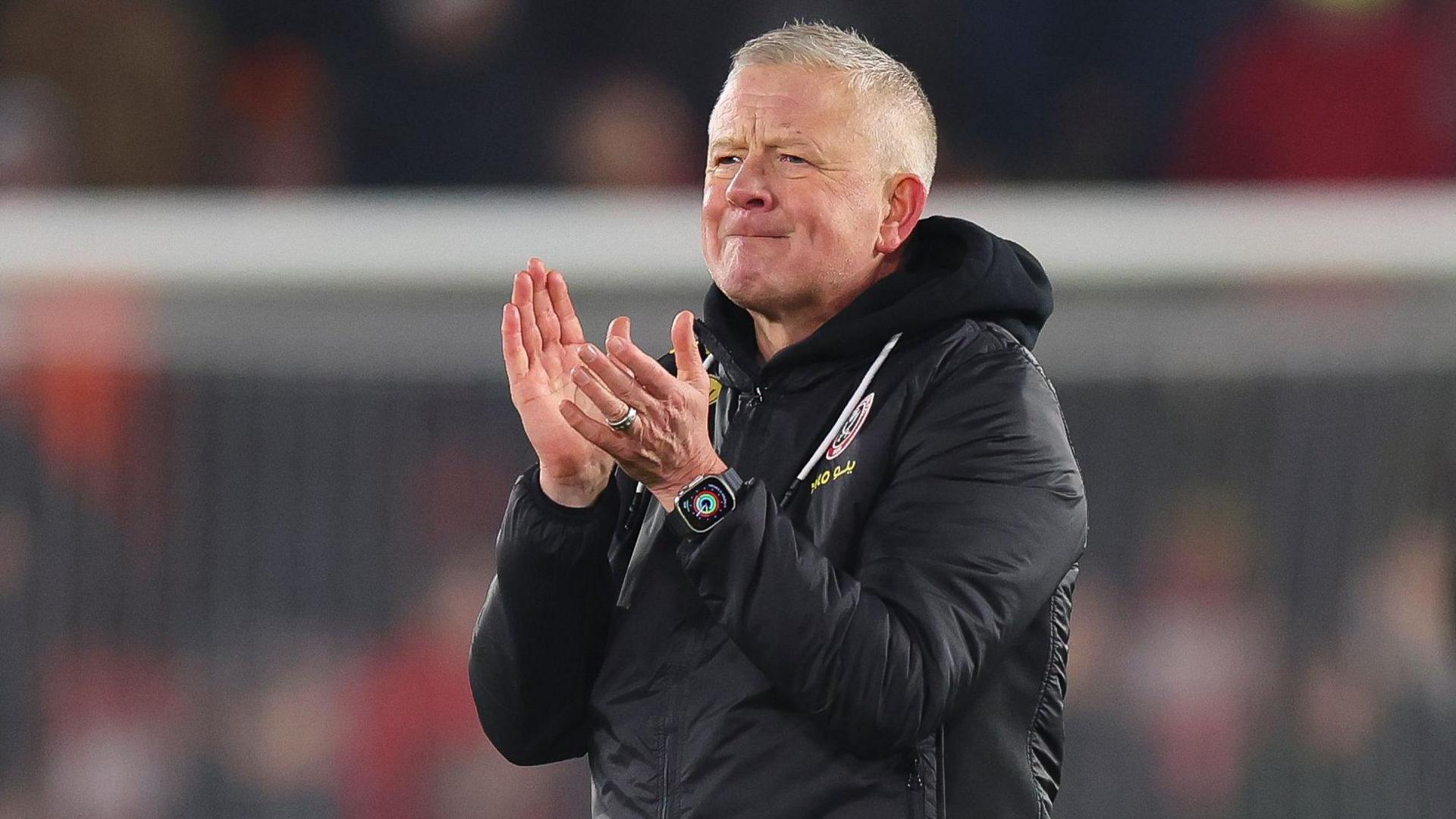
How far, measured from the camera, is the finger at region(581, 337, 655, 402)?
192 centimetres

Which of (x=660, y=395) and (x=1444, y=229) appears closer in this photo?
(x=660, y=395)

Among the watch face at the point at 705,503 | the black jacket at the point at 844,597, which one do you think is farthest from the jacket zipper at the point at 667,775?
the watch face at the point at 705,503

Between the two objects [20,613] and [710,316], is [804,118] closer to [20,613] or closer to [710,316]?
[710,316]

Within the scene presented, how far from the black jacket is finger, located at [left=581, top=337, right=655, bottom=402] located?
13 cm

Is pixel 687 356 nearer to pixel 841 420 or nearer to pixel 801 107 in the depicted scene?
pixel 841 420

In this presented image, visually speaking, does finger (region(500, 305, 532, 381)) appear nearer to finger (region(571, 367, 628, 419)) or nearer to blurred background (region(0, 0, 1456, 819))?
finger (region(571, 367, 628, 419))

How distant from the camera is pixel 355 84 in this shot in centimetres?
634

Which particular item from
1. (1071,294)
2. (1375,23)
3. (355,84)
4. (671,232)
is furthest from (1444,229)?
(355,84)

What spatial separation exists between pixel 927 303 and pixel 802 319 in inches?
6.6

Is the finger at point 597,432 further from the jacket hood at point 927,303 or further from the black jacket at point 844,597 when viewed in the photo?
the jacket hood at point 927,303

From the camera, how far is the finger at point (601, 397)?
1919 millimetres

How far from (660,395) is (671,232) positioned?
2.34 m

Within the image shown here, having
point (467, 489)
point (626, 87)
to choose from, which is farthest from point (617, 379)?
point (626, 87)

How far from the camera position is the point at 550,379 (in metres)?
2.24
